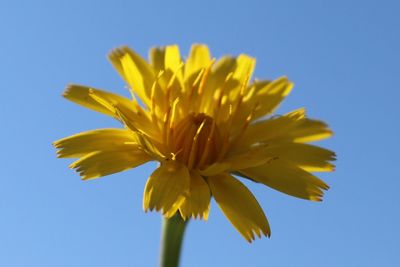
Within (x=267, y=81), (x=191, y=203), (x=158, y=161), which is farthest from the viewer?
(x=267, y=81)

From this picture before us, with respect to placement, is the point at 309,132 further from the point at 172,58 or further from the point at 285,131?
the point at 172,58

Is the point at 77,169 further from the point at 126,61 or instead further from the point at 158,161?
the point at 126,61

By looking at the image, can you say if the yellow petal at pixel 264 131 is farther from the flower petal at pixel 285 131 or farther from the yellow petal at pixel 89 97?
the yellow petal at pixel 89 97

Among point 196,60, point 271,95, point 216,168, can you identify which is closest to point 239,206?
point 216,168

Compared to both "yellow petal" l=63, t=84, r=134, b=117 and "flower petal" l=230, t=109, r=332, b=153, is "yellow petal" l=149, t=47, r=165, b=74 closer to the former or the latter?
"yellow petal" l=63, t=84, r=134, b=117

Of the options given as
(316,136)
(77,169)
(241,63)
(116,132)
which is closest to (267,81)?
(241,63)

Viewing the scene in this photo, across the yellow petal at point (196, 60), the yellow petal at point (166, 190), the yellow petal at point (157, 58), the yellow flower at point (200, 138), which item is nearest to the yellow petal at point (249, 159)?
the yellow flower at point (200, 138)
